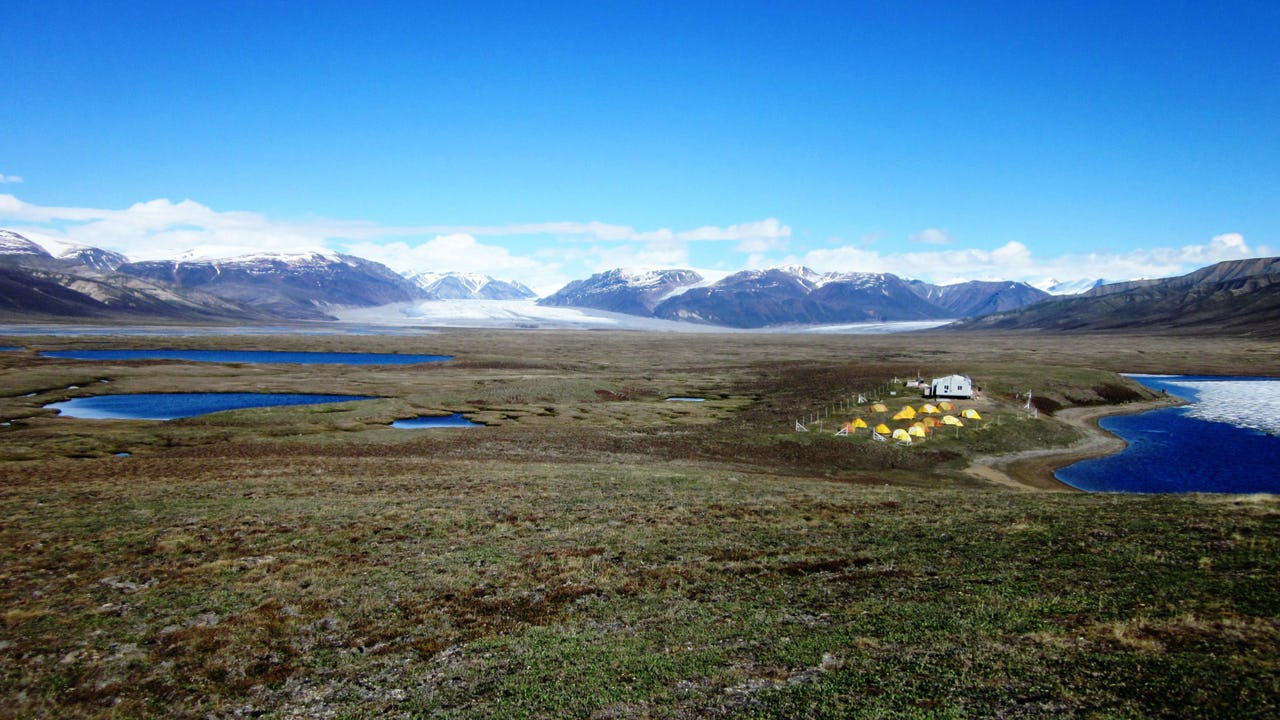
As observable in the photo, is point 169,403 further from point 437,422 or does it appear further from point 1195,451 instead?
point 1195,451

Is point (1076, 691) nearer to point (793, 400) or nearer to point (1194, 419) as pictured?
point (793, 400)

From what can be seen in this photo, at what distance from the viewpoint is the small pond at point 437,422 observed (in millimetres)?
82688

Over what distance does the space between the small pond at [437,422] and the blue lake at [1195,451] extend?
220 ft

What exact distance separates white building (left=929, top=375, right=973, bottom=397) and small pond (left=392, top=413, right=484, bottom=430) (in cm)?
6260

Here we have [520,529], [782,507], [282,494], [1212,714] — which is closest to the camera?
[1212,714]

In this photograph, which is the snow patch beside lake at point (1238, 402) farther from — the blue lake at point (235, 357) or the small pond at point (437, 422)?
the blue lake at point (235, 357)

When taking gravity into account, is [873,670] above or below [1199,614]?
below

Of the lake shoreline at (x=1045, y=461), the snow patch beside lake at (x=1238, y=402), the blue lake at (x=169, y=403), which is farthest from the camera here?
the snow patch beside lake at (x=1238, y=402)

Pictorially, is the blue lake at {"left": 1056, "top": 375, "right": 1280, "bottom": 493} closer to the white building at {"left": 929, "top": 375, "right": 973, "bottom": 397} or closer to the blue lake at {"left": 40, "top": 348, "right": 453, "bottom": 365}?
the white building at {"left": 929, "top": 375, "right": 973, "bottom": 397}

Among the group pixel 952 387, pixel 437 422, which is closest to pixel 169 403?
pixel 437 422

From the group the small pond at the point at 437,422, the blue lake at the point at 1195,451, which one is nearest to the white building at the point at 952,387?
the blue lake at the point at 1195,451

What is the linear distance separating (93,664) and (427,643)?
9099mm

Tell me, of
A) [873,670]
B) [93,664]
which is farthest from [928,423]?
[93,664]

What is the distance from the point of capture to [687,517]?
3419cm
